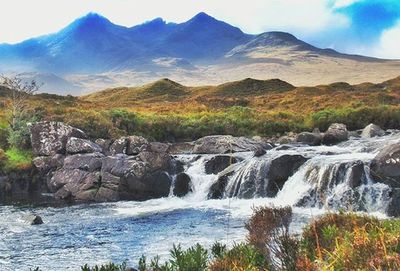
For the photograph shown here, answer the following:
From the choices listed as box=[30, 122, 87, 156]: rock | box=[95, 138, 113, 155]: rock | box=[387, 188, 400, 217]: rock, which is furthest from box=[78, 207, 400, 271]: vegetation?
box=[30, 122, 87, 156]: rock

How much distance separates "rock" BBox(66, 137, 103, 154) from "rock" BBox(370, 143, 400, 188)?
20635 mm

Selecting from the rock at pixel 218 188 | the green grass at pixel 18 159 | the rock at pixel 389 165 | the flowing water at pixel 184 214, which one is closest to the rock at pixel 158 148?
the flowing water at pixel 184 214

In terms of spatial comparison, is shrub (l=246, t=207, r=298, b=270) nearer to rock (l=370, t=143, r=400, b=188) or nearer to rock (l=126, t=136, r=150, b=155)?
rock (l=370, t=143, r=400, b=188)

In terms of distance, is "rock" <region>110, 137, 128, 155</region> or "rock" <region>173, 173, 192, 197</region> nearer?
"rock" <region>173, 173, 192, 197</region>

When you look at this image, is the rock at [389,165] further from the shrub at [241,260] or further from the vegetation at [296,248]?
the shrub at [241,260]

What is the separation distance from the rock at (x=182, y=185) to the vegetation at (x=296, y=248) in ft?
74.4

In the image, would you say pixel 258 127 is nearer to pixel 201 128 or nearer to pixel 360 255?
pixel 201 128

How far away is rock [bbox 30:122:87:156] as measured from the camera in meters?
38.8

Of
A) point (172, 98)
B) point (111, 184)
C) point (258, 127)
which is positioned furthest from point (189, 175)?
point (172, 98)

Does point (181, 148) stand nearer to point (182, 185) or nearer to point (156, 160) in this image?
point (156, 160)

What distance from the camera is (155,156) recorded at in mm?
35281

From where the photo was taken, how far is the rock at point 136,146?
3831 centimetres

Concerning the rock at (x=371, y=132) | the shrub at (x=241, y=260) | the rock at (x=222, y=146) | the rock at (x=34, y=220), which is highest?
the rock at (x=371, y=132)

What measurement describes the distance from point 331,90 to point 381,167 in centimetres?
8634
